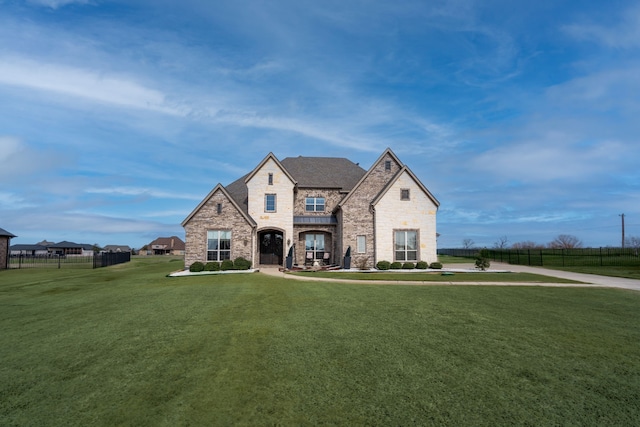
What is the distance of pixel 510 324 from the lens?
9.38m

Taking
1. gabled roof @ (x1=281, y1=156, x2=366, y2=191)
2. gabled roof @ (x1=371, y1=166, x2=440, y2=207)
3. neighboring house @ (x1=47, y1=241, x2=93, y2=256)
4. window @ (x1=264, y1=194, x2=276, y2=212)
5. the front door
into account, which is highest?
gabled roof @ (x1=281, y1=156, x2=366, y2=191)

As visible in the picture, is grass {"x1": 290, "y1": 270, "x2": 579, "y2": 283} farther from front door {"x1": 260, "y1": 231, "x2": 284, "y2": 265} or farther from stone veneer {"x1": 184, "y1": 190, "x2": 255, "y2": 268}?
front door {"x1": 260, "y1": 231, "x2": 284, "y2": 265}

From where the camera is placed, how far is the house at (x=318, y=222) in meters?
27.2

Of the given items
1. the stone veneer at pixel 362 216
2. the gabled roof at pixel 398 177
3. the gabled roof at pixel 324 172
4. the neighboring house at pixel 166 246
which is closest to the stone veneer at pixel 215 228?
the gabled roof at pixel 324 172

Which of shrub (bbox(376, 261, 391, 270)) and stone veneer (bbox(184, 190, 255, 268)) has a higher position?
stone veneer (bbox(184, 190, 255, 268))

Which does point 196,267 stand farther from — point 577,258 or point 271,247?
point 577,258

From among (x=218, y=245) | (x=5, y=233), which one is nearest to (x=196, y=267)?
(x=218, y=245)

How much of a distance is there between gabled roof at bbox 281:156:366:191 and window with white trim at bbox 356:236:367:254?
17.8 ft

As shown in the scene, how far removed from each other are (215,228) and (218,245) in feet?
4.57

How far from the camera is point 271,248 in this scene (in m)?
31.8

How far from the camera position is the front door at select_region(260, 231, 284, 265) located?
103ft

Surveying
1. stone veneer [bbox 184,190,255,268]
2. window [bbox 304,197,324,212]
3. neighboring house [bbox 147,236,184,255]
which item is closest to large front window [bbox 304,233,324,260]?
window [bbox 304,197,324,212]

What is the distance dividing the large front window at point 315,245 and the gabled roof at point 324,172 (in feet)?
15.4

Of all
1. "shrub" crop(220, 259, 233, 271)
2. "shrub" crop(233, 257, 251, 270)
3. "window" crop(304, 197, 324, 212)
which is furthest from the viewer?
"window" crop(304, 197, 324, 212)
